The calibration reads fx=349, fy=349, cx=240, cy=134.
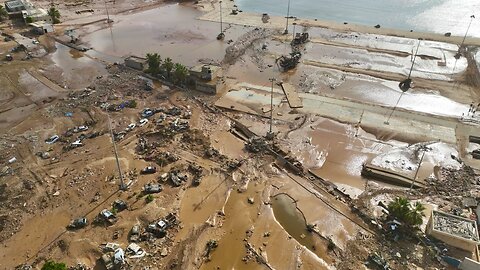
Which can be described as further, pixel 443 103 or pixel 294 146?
pixel 443 103

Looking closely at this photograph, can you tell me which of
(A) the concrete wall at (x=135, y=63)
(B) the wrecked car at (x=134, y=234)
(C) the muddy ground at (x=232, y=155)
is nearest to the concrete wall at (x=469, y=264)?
(C) the muddy ground at (x=232, y=155)

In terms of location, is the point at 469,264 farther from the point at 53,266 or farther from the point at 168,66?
the point at 168,66

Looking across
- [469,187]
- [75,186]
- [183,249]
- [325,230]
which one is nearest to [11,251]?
[75,186]

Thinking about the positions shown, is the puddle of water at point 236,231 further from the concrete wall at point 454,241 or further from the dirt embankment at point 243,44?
the dirt embankment at point 243,44

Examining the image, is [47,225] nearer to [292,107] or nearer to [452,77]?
[292,107]

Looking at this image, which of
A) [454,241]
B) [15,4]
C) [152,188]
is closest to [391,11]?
[454,241]

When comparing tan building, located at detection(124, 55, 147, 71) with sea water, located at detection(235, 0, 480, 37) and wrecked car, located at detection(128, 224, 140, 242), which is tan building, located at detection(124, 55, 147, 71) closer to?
wrecked car, located at detection(128, 224, 140, 242)
